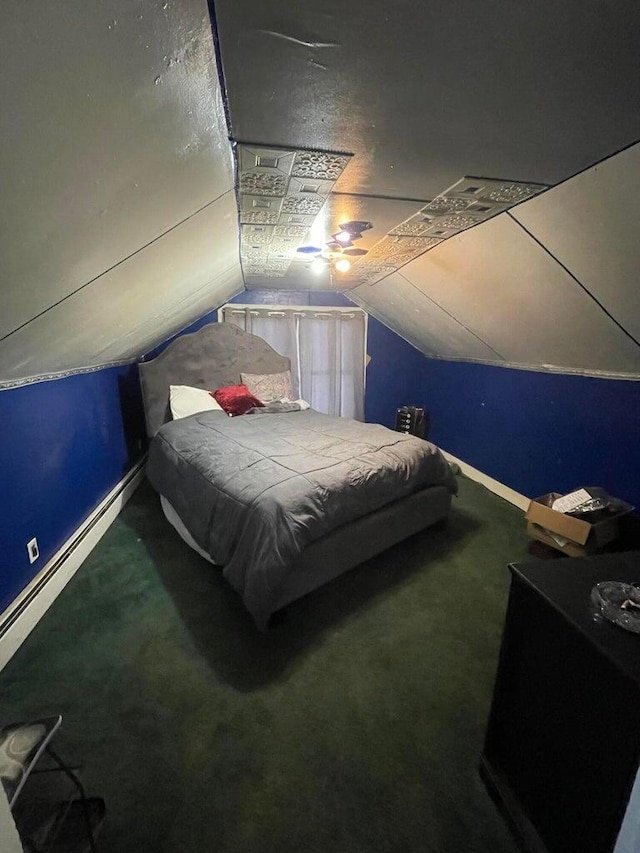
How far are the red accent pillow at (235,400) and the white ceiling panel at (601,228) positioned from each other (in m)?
2.70

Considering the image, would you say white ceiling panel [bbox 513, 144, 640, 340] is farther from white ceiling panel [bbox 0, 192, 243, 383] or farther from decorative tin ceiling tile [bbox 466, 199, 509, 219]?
white ceiling panel [bbox 0, 192, 243, 383]

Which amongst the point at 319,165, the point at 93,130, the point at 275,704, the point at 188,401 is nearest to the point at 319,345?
the point at 188,401

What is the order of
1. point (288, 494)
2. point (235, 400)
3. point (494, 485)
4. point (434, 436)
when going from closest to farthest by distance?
1. point (288, 494)
2. point (494, 485)
3. point (235, 400)
4. point (434, 436)

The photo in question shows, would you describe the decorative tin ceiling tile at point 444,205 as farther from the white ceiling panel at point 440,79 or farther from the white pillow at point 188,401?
the white pillow at point 188,401

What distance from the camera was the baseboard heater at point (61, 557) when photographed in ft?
5.74

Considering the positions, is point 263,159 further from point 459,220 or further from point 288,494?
point 288,494

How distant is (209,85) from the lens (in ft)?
3.06

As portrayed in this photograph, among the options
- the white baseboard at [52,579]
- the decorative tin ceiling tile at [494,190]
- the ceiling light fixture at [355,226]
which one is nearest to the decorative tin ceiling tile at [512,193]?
the decorative tin ceiling tile at [494,190]

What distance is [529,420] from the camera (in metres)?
3.13

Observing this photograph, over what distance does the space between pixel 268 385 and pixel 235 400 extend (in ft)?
2.06

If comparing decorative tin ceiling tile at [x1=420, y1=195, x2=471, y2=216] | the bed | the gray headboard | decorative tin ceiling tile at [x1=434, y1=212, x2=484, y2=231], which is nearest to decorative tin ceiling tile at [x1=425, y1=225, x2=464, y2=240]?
decorative tin ceiling tile at [x1=434, y1=212, x2=484, y2=231]

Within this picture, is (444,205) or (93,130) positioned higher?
(444,205)

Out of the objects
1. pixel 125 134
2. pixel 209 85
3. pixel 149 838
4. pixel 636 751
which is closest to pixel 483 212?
pixel 209 85

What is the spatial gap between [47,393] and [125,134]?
5.75ft
